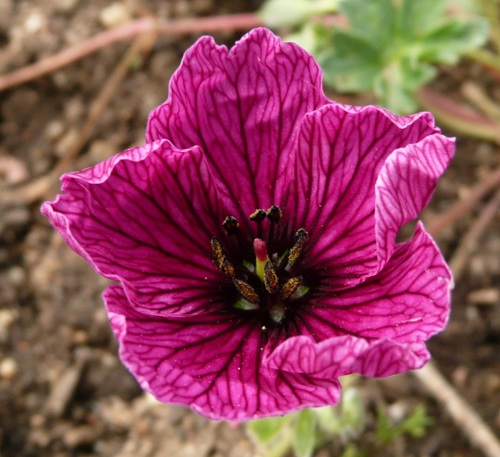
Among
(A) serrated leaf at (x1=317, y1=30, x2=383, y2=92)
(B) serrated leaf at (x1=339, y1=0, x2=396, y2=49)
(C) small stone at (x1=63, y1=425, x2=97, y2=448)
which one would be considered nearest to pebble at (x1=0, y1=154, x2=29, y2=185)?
(C) small stone at (x1=63, y1=425, x2=97, y2=448)

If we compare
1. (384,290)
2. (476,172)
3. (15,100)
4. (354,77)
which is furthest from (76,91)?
(384,290)

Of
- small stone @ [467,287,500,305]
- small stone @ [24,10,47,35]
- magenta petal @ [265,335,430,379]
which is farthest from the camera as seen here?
small stone @ [24,10,47,35]

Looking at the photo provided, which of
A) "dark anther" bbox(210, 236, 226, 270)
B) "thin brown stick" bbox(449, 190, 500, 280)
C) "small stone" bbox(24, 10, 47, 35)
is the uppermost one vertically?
"small stone" bbox(24, 10, 47, 35)

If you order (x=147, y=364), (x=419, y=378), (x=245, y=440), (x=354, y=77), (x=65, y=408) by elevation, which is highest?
(x=147, y=364)

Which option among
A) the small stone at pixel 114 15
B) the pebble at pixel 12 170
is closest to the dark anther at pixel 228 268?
the pebble at pixel 12 170

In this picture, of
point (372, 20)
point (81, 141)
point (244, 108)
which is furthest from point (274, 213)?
point (81, 141)

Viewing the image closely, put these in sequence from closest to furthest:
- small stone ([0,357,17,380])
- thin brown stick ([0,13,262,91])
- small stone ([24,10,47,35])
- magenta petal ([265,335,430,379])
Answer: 1. magenta petal ([265,335,430,379])
2. small stone ([0,357,17,380])
3. thin brown stick ([0,13,262,91])
4. small stone ([24,10,47,35])

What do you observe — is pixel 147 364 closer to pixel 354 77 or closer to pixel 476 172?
pixel 354 77

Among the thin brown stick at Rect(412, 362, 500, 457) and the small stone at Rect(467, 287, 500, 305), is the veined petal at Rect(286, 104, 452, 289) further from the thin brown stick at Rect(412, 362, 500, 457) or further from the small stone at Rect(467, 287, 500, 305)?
the small stone at Rect(467, 287, 500, 305)
